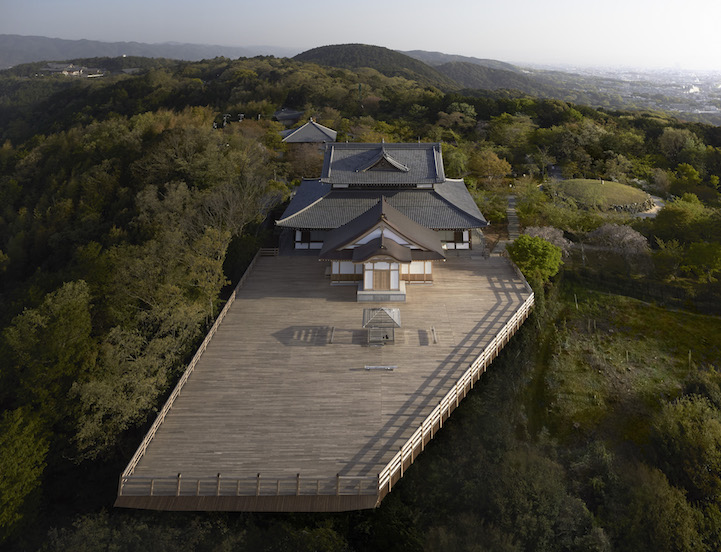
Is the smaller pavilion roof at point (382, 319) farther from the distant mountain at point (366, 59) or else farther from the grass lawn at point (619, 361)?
the distant mountain at point (366, 59)

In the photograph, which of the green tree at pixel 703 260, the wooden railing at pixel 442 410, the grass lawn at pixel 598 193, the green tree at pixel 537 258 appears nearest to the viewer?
the wooden railing at pixel 442 410

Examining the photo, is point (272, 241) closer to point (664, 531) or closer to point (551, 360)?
point (551, 360)

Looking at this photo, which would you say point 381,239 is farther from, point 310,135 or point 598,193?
point 310,135

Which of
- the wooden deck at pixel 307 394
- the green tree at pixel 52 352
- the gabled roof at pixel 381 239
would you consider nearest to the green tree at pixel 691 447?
the wooden deck at pixel 307 394

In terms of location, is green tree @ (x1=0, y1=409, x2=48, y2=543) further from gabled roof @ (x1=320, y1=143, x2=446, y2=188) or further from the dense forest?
gabled roof @ (x1=320, y1=143, x2=446, y2=188)

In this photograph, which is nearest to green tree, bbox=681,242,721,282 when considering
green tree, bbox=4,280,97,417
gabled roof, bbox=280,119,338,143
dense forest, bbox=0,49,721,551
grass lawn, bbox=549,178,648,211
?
dense forest, bbox=0,49,721,551

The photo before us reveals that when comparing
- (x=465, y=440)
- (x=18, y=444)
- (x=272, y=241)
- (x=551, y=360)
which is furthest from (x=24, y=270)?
(x=551, y=360)

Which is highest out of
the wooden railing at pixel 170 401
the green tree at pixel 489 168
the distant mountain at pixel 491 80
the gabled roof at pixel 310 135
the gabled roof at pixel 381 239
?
the distant mountain at pixel 491 80
